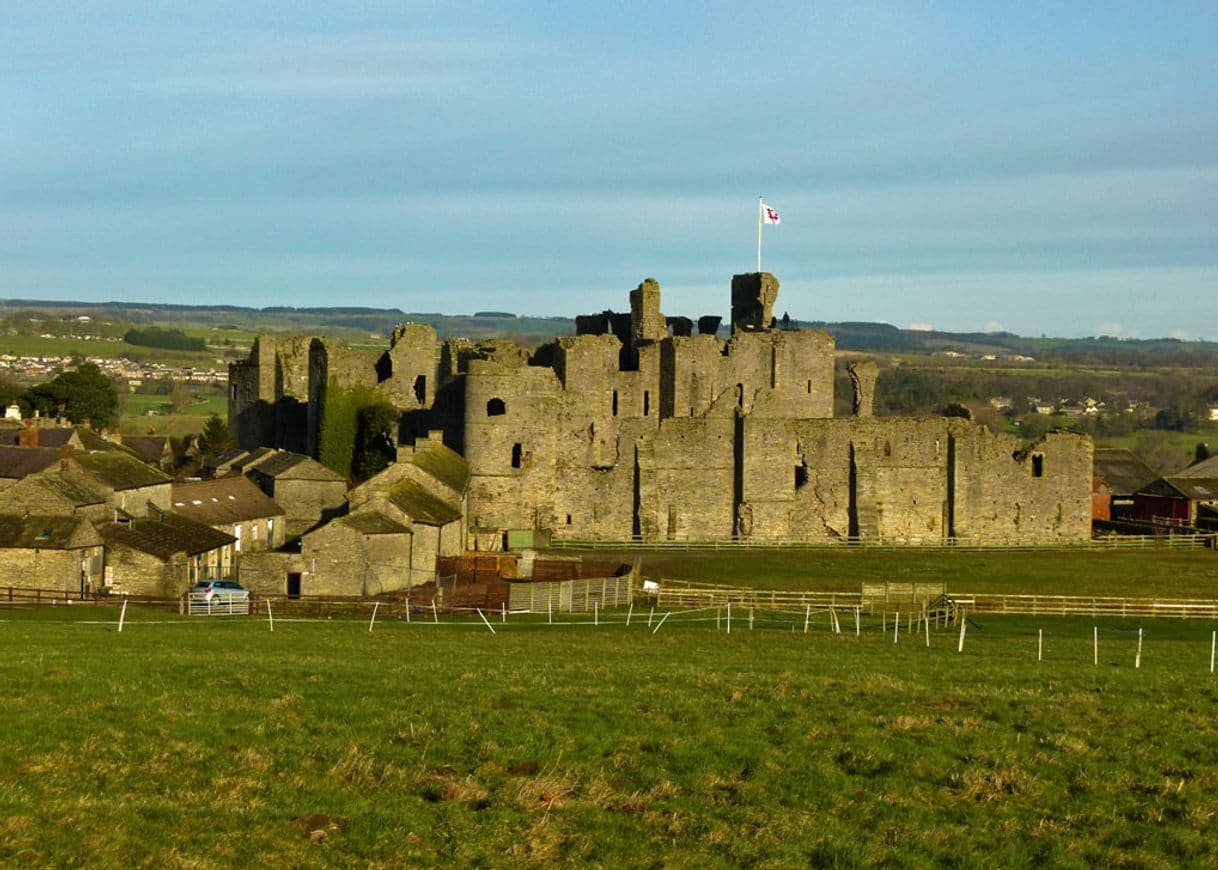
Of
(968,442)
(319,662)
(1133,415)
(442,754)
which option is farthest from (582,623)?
(1133,415)

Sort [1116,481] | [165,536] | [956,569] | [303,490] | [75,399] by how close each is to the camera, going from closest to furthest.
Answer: [165,536], [956,569], [303,490], [1116,481], [75,399]

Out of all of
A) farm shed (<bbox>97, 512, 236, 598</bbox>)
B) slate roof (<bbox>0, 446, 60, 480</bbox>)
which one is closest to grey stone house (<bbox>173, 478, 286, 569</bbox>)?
farm shed (<bbox>97, 512, 236, 598</bbox>)

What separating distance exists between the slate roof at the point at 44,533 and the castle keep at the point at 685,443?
57.5 ft

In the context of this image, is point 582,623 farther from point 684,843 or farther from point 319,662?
point 684,843

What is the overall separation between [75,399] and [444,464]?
36.9m

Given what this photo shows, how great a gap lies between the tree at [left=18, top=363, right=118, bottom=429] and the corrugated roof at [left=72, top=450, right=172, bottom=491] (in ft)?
102

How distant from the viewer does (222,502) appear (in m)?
53.9

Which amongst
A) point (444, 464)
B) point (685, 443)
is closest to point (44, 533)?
point (444, 464)

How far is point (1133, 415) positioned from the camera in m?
184

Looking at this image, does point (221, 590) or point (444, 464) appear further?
point (444, 464)

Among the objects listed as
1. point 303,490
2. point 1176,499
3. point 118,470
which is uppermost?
point 118,470

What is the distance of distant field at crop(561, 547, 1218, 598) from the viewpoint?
52.4m

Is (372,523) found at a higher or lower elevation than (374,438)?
lower

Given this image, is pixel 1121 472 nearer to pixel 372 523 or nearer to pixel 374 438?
pixel 374 438
